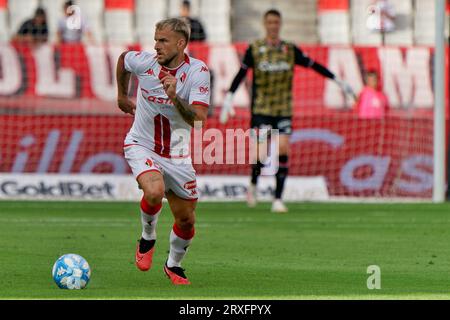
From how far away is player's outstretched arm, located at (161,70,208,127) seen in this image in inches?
342

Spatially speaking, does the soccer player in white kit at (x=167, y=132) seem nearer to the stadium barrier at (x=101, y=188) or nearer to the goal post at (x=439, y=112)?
the stadium barrier at (x=101, y=188)

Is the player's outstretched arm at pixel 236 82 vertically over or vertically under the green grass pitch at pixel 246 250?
over

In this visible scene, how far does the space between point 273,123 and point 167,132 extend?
679cm

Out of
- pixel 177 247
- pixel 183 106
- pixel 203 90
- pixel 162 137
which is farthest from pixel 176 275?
pixel 203 90

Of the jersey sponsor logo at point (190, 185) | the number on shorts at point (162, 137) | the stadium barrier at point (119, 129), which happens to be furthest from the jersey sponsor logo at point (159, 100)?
the stadium barrier at point (119, 129)

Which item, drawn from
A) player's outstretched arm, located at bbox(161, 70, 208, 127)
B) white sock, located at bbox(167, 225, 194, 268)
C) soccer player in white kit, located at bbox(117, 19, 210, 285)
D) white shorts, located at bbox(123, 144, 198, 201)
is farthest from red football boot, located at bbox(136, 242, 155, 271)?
player's outstretched arm, located at bbox(161, 70, 208, 127)

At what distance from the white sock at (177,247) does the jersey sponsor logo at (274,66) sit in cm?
695

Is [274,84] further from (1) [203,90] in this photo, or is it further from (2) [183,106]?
(2) [183,106]

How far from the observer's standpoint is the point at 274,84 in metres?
16.0

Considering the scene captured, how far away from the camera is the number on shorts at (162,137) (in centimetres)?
934

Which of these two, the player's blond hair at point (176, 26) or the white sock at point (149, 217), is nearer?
the player's blond hair at point (176, 26)

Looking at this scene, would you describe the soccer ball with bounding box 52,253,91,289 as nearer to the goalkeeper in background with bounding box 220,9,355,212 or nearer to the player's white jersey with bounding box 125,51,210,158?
the player's white jersey with bounding box 125,51,210,158
